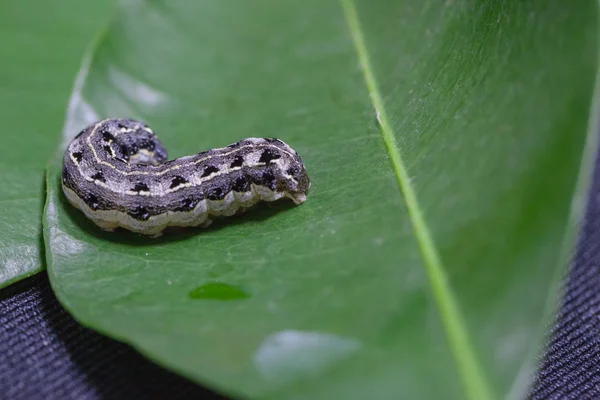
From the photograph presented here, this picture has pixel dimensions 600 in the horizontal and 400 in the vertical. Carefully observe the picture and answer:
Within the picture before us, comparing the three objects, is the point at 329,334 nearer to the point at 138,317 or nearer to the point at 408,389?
the point at 408,389

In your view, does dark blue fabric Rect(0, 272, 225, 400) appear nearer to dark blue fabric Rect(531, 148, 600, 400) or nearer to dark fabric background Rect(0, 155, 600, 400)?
dark fabric background Rect(0, 155, 600, 400)

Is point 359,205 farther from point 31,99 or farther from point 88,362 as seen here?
point 31,99

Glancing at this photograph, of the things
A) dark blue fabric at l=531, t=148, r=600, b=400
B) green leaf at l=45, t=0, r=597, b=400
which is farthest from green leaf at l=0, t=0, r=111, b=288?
dark blue fabric at l=531, t=148, r=600, b=400

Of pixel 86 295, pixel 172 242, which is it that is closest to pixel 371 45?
pixel 172 242

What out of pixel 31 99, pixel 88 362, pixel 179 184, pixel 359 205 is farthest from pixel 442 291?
pixel 31 99

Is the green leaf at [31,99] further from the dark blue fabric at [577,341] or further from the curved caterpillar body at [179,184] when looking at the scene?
the dark blue fabric at [577,341]
